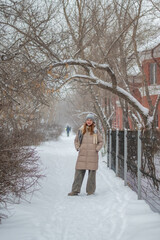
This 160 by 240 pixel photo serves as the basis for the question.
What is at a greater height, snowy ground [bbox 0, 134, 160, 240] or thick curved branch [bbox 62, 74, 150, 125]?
thick curved branch [bbox 62, 74, 150, 125]

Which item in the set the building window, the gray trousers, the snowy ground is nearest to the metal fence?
the snowy ground

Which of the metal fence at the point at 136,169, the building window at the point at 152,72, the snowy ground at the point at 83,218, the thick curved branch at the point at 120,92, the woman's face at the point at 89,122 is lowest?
the snowy ground at the point at 83,218

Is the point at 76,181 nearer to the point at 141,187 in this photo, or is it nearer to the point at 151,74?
the point at 141,187

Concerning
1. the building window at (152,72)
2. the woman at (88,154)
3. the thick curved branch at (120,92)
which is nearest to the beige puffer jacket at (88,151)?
the woman at (88,154)

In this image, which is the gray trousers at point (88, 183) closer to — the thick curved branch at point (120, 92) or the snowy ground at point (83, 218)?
the snowy ground at point (83, 218)

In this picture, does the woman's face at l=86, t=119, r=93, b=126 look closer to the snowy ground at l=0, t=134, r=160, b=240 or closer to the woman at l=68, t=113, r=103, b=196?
the woman at l=68, t=113, r=103, b=196

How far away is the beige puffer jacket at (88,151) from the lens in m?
7.17

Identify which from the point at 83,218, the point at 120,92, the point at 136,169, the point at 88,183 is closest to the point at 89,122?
the point at 88,183

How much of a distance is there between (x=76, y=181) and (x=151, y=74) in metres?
15.7

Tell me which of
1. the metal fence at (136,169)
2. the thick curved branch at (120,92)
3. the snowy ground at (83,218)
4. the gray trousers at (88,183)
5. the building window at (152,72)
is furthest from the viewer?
the building window at (152,72)

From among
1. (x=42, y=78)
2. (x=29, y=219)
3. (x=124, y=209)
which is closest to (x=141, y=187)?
(x=124, y=209)

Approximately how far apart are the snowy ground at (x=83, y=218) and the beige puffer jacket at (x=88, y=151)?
67 centimetres

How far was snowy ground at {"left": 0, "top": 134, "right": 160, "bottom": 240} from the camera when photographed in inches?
160

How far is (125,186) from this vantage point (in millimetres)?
7887
